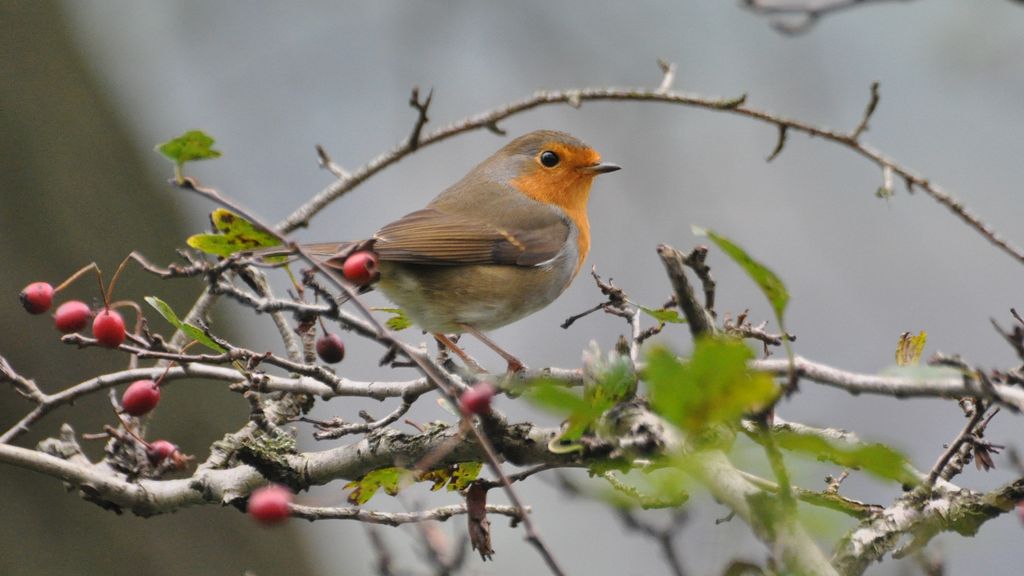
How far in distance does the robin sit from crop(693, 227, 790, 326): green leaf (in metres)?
1.42

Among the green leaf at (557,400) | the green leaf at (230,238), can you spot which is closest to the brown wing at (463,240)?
the green leaf at (230,238)

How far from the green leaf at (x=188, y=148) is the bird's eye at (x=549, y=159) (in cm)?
241

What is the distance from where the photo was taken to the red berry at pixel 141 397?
207 centimetres

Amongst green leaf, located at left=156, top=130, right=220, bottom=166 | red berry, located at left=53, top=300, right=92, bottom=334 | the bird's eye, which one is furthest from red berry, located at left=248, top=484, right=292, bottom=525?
the bird's eye

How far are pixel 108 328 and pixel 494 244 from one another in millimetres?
1596

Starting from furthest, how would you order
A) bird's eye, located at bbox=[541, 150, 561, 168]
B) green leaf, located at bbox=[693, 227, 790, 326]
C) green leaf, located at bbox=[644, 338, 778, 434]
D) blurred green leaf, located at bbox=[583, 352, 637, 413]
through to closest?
1. bird's eye, located at bbox=[541, 150, 561, 168]
2. blurred green leaf, located at bbox=[583, 352, 637, 413]
3. green leaf, located at bbox=[693, 227, 790, 326]
4. green leaf, located at bbox=[644, 338, 778, 434]

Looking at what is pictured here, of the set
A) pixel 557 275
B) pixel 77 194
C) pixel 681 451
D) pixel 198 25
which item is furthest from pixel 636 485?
pixel 198 25

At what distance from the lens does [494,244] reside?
346cm

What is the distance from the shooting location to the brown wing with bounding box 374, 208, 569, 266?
315 centimetres

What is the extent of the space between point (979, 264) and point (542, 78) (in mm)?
2989

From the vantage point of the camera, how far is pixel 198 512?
4805 millimetres

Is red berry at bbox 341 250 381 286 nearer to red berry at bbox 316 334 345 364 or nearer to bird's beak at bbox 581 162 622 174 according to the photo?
red berry at bbox 316 334 345 364

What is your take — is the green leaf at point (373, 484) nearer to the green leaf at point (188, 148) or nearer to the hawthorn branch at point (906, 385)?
the green leaf at point (188, 148)

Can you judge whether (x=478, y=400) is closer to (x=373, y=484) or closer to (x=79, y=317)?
(x=373, y=484)
